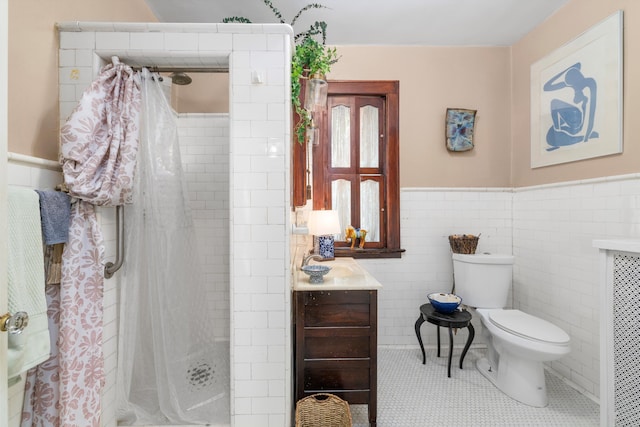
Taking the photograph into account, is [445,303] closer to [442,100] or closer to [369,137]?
[369,137]

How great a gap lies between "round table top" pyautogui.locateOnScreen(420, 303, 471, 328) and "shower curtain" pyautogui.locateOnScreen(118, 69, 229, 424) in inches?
60.5

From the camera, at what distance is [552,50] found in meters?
2.38

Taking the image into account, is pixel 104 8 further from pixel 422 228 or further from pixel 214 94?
pixel 422 228

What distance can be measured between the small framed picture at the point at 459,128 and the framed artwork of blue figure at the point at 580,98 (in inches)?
18.5

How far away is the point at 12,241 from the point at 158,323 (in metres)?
0.80

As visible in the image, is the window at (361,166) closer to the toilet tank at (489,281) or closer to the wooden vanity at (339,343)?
the toilet tank at (489,281)

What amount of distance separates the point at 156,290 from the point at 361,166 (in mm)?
1952

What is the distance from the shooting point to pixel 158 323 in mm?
1637

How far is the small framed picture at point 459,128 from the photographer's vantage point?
2764mm

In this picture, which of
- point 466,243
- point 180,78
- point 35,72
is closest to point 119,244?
point 35,72

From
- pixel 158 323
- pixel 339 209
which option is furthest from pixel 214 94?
pixel 158 323

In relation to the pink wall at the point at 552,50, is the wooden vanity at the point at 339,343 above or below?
below

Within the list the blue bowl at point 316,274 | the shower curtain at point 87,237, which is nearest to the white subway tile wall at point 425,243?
the blue bowl at point 316,274

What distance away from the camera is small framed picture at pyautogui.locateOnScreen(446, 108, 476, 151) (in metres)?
2.76
